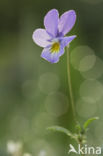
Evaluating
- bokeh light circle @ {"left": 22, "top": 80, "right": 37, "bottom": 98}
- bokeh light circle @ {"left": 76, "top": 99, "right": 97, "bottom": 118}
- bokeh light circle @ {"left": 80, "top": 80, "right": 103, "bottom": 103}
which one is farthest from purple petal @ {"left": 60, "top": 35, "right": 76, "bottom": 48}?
bokeh light circle @ {"left": 22, "top": 80, "right": 37, "bottom": 98}

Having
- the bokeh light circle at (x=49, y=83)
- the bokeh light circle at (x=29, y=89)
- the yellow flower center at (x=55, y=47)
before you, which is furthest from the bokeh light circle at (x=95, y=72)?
the yellow flower center at (x=55, y=47)

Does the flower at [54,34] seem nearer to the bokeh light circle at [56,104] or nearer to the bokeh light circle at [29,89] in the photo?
the bokeh light circle at [56,104]

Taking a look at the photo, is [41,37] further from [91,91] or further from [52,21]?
[91,91]

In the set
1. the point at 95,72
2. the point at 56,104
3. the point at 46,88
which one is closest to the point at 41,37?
the point at 56,104

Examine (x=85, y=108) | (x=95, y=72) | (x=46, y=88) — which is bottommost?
(x=85, y=108)

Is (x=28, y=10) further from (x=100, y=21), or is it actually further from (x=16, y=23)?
(x=100, y=21)

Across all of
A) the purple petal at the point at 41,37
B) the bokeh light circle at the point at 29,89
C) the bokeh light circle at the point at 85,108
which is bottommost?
the purple petal at the point at 41,37

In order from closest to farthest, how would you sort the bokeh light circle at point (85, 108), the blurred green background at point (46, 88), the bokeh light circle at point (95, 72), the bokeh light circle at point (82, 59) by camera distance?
the blurred green background at point (46, 88)
the bokeh light circle at point (85, 108)
the bokeh light circle at point (82, 59)
the bokeh light circle at point (95, 72)
